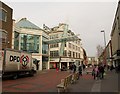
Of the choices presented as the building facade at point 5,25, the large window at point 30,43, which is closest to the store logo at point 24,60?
the building facade at point 5,25

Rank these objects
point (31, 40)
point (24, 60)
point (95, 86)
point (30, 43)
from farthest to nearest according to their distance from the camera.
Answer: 1. point (31, 40)
2. point (30, 43)
3. point (24, 60)
4. point (95, 86)

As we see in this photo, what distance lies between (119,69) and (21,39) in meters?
23.7

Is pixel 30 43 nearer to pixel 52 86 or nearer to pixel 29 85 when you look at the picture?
pixel 29 85

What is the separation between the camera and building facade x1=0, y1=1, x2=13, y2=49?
99.4ft

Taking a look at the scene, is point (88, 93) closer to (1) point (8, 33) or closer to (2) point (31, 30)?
(1) point (8, 33)

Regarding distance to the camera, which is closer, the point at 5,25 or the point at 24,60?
the point at 24,60

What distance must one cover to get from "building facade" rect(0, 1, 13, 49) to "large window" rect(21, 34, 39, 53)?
1339 centimetres

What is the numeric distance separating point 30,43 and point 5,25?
16.8m

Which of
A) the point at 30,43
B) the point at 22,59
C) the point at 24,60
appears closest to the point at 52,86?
the point at 22,59

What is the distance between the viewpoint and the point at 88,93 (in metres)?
12.0

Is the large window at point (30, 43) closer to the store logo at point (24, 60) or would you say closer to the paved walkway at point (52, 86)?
the store logo at point (24, 60)

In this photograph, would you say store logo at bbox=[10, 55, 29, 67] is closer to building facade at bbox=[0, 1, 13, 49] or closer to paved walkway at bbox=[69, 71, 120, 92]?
building facade at bbox=[0, 1, 13, 49]

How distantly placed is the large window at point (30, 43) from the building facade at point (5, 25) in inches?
527

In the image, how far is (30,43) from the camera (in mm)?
47938
